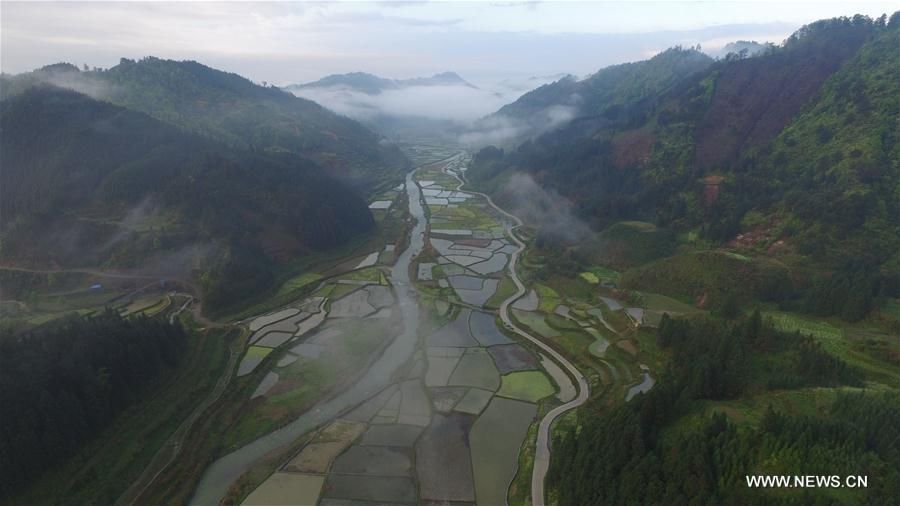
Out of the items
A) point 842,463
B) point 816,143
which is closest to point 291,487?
point 842,463

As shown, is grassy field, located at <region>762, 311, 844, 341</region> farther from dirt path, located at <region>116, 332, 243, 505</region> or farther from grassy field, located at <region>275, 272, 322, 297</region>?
grassy field, located at <region>275, 272, 322, 297</region>

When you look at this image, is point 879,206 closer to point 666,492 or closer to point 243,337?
point 666,492

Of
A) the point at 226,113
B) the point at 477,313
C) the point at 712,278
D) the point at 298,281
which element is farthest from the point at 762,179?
the point at 226,113

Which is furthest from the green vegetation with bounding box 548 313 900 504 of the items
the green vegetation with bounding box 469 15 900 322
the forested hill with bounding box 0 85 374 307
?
the forested hill with bounding box 0 85 374 307

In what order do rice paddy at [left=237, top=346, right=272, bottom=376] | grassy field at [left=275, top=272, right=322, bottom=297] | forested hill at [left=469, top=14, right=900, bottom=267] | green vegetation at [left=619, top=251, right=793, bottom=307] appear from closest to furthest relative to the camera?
rice paddy at [left=237, top=346, right=272, bottom=376]
green vegetation at [left=619, top=251, right=793, bottom=307]
forested hill at [left=469, top=14, right=900, bottom=267]
grassy field at [left=275, top=272, right=322, bottom=297]

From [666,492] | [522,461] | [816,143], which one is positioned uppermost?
[816,143]
